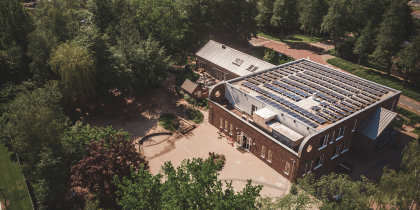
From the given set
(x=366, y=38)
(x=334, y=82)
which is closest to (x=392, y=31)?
(x=366, y=38)

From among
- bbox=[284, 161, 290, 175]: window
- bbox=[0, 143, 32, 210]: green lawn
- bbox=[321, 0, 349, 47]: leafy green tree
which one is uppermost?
bbox=[321, 0, 349, 47]: leafy green tree

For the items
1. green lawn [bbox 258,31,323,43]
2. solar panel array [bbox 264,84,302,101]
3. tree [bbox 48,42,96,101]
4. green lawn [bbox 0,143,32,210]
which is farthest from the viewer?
green lawn [bbox 258,31,323,43]

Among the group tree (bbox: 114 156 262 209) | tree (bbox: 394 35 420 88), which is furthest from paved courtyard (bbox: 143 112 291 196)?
tree (bbox: 394 35 420 88)

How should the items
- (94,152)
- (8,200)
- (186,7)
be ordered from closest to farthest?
(94,152)
(8,200)
(186,7)

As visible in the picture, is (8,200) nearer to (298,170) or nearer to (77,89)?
(77,89)

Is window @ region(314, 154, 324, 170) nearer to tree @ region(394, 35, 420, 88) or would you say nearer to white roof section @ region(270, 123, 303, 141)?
white roof section @ region(270, 123, 303, 141)

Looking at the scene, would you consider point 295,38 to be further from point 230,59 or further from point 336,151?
point 336,151

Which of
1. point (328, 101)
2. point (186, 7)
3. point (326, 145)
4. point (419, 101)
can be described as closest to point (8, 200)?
point (326, 145)

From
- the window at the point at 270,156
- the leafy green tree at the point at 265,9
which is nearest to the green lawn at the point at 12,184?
the window at the point at 270,156
